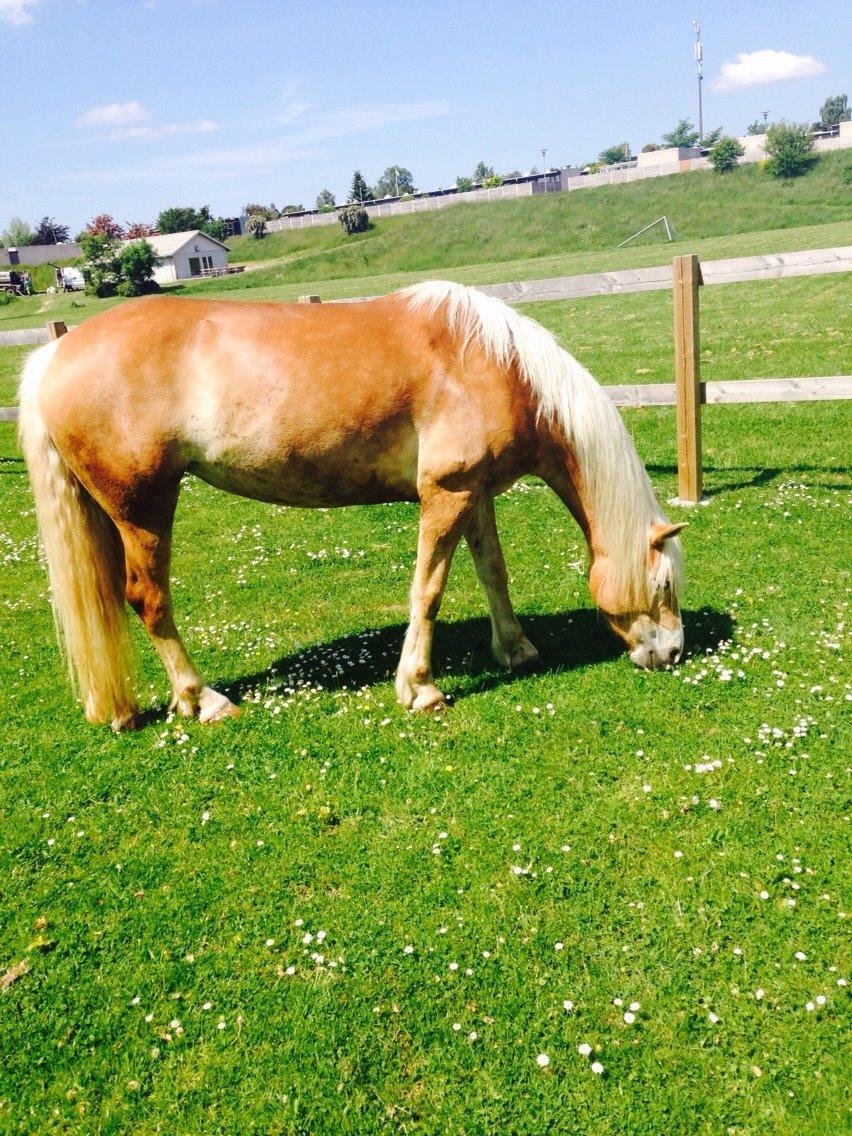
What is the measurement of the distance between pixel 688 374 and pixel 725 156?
7715 cm

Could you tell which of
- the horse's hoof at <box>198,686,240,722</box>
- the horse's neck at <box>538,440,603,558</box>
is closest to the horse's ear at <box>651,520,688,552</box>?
the horse's neck at <box>538,440,603,558</box>

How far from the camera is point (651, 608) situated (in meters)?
5.35

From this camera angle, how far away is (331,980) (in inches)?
136

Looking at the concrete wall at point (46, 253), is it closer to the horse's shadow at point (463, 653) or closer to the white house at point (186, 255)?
the white house at point (186, 255)

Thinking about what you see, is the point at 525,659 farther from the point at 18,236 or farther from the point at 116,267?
the point at 18,236

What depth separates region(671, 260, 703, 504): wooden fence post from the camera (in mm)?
8305

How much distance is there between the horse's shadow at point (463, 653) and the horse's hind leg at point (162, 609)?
35 centimetres

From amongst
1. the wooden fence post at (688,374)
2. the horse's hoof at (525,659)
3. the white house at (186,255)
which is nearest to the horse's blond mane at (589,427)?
the horse's hoof at (525,659)

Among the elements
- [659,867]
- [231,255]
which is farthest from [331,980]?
[231,255]

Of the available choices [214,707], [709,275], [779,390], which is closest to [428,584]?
[214,707]

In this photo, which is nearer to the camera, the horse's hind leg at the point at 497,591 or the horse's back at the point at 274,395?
the horse's back at the point at 274,395

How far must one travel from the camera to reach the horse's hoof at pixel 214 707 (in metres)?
5.47

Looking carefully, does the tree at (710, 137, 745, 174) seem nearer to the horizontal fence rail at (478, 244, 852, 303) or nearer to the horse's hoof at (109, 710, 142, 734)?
the horizontal fence rail at (478, 244, 852, 303)

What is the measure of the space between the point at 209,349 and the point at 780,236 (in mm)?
45414
